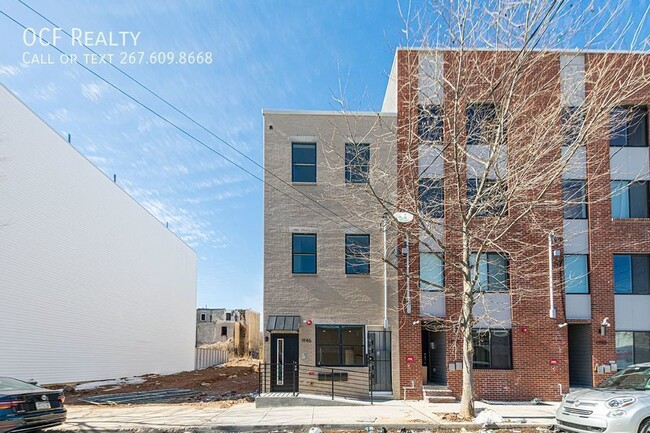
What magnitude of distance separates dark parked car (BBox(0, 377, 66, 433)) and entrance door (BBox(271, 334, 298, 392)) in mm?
6789

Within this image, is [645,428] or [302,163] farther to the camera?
[302,163]

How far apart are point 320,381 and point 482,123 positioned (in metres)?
9.01

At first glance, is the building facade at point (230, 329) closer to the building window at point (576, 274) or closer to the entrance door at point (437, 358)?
the entrance door at point (437, 358)

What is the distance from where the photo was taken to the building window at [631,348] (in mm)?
16109

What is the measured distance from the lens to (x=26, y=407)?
9.70 meters

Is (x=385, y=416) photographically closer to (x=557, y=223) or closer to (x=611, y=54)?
(x=557, y=223)

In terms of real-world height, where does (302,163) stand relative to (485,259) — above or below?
above

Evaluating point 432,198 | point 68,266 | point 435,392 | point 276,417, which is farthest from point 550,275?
point 68,266

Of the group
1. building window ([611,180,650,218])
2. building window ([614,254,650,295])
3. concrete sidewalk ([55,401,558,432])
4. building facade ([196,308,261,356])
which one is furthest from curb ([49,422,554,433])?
building facade ([196,308,261,356])

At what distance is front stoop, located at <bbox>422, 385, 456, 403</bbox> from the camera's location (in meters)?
15.1

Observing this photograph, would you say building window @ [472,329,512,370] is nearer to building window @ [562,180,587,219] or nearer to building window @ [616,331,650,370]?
building window @ [616,331,650,370]

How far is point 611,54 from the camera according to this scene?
1667cm

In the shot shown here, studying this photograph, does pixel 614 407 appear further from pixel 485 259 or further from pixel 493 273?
pixel 485 259

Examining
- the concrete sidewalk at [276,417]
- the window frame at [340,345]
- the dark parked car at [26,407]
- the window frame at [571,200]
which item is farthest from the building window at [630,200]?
the dark parked car at [26,407]
